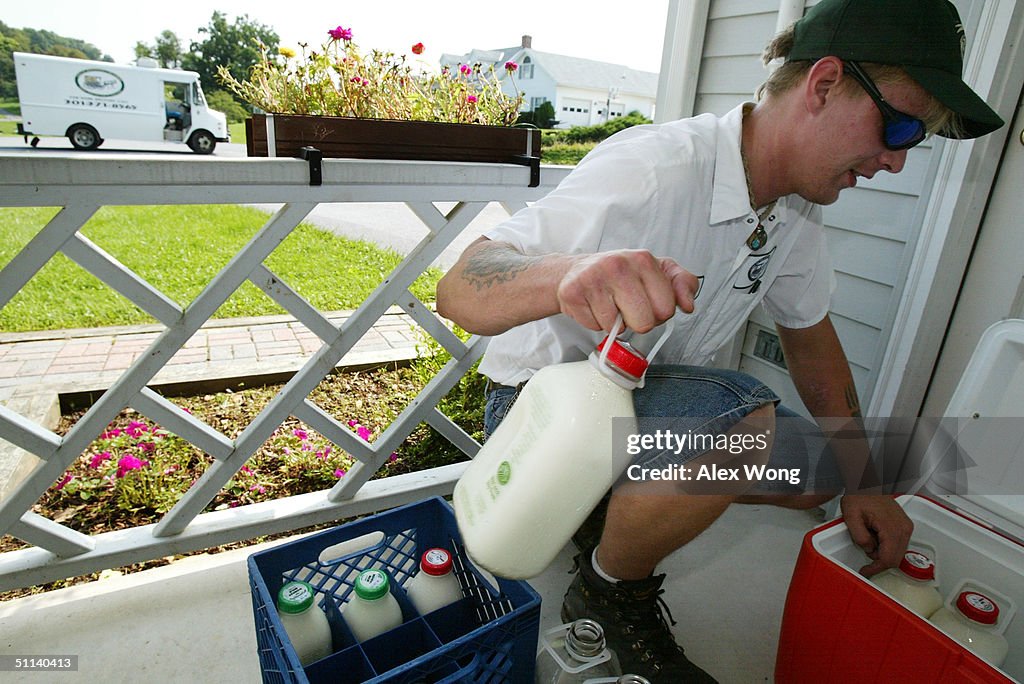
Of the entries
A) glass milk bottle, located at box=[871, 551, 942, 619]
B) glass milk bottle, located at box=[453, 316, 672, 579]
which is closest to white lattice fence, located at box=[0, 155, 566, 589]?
glass milk bottle, located at box=[453, 316, 672, 579]

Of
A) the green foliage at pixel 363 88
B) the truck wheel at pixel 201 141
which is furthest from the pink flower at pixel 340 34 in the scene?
the truck wheel at pixel 201 141

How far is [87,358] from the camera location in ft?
8.52

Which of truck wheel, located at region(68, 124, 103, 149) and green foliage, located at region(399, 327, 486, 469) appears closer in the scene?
green foliage, located at region(399, 327, 486, 469)

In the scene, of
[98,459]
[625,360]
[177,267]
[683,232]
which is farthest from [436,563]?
[177,267]

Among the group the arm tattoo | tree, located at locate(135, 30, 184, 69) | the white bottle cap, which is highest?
tree, located at locate(135, 30, 184, 69)

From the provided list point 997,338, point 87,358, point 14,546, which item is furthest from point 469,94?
point 87,358

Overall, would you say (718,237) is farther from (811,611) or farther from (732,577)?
(732,577)

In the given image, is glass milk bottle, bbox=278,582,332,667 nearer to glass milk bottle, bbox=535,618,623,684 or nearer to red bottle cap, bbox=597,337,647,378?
glass milk bottle, bbox=535,618,623,684

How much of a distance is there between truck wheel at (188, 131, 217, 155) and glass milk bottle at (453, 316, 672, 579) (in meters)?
8.09

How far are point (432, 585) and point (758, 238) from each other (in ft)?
→ 2.98

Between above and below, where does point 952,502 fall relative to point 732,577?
above

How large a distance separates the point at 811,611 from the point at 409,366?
6.84 feet

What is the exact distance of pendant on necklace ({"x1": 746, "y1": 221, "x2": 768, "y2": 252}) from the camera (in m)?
1.16

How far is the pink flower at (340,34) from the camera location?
5.04 feet
